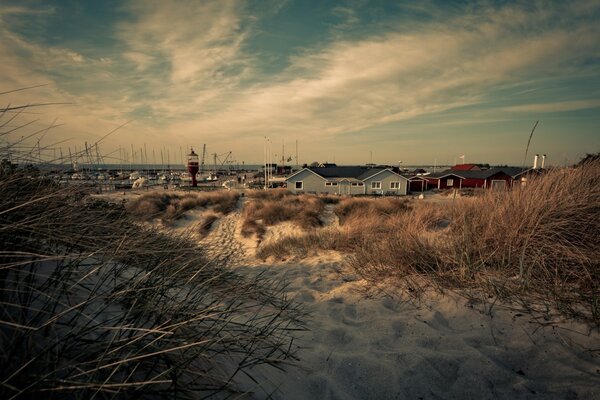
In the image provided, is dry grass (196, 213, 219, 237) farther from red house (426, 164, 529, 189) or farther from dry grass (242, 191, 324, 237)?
red house (426, 164, 529, 189)

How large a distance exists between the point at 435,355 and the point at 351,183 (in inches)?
1377

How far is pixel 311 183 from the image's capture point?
3684 centimetres

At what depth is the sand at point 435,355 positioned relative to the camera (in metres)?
2.10

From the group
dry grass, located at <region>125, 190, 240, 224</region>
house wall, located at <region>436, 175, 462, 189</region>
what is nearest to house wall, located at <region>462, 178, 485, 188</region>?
house wall, located at <region>436, 175, 462, 189</region>

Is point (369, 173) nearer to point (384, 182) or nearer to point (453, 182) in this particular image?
Answer: point (384, 182)

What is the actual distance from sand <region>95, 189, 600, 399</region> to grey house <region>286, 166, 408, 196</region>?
33163 mm

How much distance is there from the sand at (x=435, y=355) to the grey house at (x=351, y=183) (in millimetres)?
33163

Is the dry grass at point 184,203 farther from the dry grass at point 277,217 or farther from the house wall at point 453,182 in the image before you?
the house wall at point 453,182

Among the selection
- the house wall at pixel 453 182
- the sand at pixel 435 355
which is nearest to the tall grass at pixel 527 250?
the sand at pixel 435 355

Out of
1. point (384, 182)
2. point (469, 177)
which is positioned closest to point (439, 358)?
point (384, 182)

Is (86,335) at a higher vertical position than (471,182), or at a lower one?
higher

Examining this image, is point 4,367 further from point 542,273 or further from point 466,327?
point 542,273

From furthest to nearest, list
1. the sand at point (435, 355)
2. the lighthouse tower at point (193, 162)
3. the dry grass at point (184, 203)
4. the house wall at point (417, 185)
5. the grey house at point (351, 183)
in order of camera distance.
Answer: the house wall at point (417, 185)
the grey house at point (351, 183)
the lighthouse tower at point (193, 162)
the dry grass at point (184, 203)
the sand at point (435, 355)

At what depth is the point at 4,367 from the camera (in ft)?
3.82
